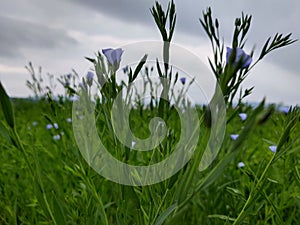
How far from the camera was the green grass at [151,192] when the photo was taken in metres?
0.68

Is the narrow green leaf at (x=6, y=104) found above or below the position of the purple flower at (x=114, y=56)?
below

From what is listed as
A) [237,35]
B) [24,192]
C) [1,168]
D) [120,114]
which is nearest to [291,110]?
[237,35]

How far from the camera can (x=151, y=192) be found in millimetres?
768

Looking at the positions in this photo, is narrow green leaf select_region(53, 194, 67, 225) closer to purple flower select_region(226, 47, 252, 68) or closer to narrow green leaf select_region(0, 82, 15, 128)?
narrow green leaf select_region(0, 82, 15, 128)

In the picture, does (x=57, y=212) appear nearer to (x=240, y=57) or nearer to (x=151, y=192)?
(x=151, y=192)

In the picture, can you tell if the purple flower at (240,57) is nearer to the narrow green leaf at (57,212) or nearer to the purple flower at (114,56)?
the purple flower at (114,56)

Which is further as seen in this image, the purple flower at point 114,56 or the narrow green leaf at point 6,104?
the purple flower at point 114,56

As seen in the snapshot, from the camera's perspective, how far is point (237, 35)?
2.23 ft

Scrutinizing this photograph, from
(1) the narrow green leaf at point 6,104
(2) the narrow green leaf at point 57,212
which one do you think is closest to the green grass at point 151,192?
(2) the narrow green leaf at point 57,212

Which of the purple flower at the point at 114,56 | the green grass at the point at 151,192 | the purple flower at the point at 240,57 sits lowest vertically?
the green grass at the point at 151,192

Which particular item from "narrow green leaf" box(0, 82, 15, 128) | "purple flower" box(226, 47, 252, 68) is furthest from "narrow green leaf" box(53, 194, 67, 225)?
"purple flower" box(226, 47, 252, 68)

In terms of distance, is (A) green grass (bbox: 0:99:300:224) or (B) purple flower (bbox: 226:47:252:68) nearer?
(B) purple flower (bbox: 226:47:252:68)

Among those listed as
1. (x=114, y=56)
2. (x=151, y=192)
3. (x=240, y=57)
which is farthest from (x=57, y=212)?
(x=240, y=57)

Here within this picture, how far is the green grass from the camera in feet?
2.22
